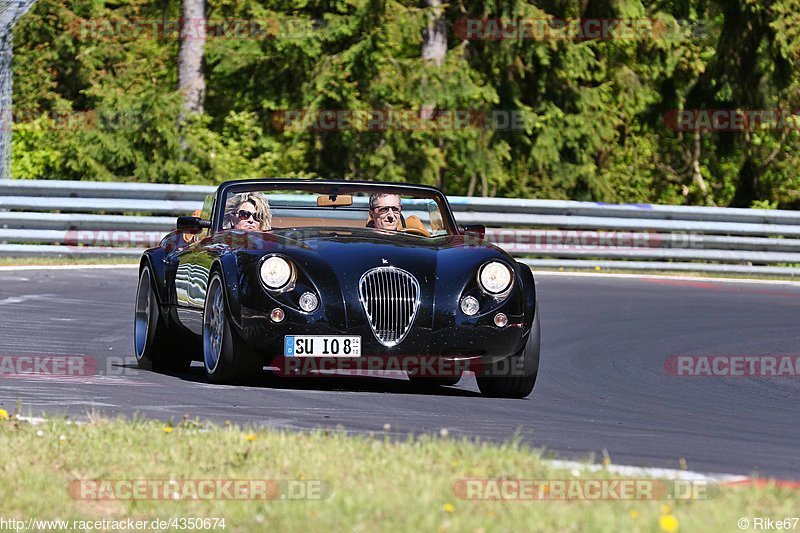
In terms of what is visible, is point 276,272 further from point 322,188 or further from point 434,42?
point 434,42

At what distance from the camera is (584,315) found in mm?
14844

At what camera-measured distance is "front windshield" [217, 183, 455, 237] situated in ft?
32.7

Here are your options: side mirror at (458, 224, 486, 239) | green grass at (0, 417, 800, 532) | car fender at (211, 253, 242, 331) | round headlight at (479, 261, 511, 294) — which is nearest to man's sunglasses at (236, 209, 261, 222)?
car fender at (211, 253, 242, 331)

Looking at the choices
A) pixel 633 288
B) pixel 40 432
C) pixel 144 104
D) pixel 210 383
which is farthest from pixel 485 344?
pixel 144 104

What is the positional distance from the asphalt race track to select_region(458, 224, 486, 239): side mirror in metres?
0.97

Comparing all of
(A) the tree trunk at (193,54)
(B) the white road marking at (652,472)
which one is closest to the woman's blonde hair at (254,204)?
(B) the white road marking at (652,472)

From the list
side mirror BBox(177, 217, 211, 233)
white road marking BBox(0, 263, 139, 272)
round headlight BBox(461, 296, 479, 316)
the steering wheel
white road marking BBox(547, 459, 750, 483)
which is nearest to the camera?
white road marking BBox(547, 459, 750, 483)

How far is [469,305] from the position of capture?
28.8 feet

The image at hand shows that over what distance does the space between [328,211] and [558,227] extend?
1113 cm

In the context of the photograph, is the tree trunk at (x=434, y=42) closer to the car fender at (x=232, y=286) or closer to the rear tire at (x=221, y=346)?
the rear tire at (x=221, y=346)

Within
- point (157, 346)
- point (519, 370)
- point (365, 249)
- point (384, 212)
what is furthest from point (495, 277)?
point (157, 346)

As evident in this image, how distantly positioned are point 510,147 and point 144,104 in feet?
25.3

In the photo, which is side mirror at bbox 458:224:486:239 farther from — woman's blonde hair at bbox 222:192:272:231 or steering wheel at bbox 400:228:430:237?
woman's blonde hair at bbox 222:192:272:231

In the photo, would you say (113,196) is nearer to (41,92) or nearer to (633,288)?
(633,288)
